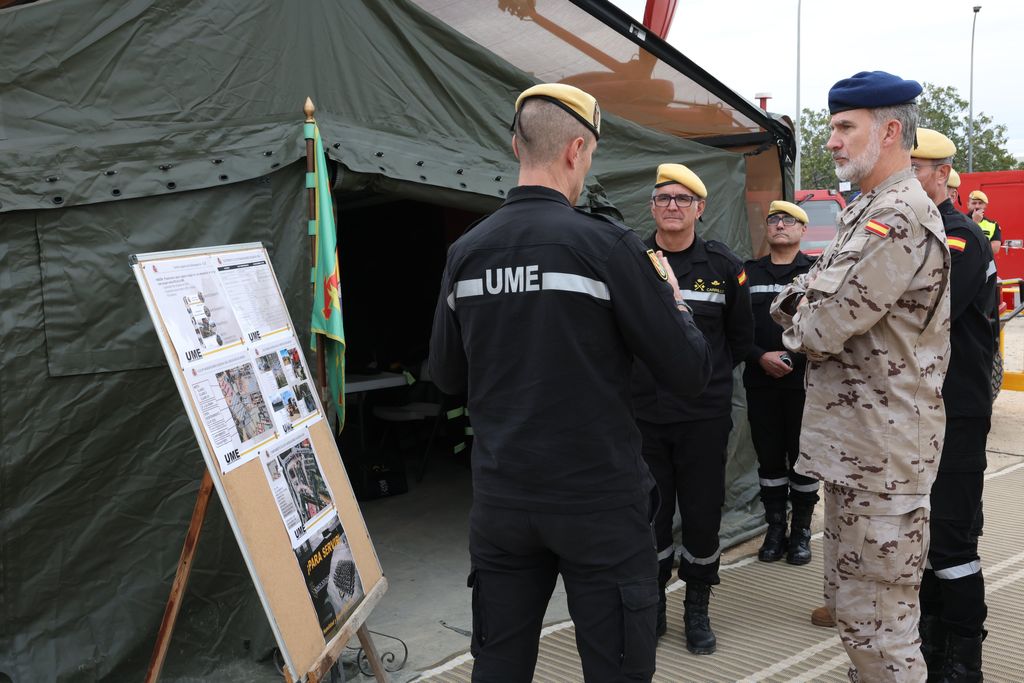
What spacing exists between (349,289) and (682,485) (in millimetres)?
3775

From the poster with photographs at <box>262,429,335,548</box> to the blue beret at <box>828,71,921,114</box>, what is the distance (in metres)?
1.91

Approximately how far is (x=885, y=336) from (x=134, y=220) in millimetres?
2409

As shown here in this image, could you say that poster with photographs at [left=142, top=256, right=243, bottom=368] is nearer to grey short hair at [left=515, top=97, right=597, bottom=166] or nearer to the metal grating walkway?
grey short hair at [left=515, top=97, right=597, bottom=166]

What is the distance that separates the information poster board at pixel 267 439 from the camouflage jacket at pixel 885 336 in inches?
60.6

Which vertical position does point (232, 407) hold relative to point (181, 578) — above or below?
above

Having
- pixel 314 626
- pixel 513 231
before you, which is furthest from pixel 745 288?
pixel 314 626

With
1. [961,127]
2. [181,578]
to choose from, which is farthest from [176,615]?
[961,127]

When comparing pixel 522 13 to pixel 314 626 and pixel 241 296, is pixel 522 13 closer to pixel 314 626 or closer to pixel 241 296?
pixel 241 296

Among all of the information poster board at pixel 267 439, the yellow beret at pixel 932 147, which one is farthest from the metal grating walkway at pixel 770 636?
the yellow beret at pixel 932 147

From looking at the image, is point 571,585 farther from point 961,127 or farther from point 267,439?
point 961,127

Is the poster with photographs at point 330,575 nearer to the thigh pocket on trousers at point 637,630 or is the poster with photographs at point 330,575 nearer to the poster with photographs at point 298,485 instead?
the poster with photographs at point 298,485

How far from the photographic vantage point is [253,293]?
8.71ft

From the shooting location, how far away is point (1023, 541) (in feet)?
14.9

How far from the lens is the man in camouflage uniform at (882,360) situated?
2.30m
